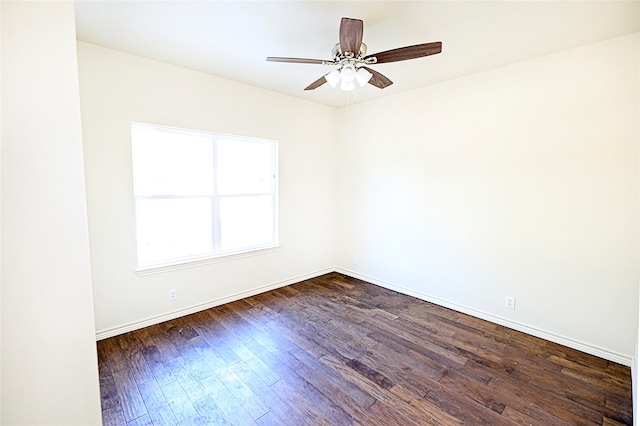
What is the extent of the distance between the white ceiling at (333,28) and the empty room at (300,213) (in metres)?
0.02

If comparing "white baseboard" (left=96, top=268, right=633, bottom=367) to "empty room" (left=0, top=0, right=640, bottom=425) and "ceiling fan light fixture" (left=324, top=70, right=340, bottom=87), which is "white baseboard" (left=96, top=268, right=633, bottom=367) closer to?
"empty room" (left=0, top=0, right=640, bottom=425)

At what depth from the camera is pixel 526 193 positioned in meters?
2.79

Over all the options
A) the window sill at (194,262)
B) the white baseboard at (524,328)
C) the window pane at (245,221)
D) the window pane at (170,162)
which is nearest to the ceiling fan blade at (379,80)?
the window pane at (170,162)

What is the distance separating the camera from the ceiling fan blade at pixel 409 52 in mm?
1827

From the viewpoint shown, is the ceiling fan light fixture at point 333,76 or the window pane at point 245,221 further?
Answer: the window pane at point 245,221

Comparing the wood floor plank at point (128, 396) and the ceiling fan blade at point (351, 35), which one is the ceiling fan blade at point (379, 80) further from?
the wood floor plank at point (128, 396)

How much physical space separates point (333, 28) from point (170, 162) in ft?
6.86

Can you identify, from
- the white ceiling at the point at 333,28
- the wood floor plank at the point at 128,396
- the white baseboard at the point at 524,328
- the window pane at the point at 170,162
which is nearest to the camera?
the wood floor plank at the point at 128,396

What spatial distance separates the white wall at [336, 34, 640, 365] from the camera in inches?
93.0

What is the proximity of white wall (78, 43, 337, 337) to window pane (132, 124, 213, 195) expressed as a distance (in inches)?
5.1

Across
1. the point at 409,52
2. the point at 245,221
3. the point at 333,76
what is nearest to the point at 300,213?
the point at 245,221

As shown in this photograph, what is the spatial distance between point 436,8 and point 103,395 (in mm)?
3494

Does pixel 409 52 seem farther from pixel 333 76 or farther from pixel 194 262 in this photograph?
pixel 194 262

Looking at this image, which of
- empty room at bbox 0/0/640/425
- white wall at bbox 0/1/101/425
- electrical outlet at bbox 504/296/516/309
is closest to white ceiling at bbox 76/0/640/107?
empty room at bbox 0/0/640/425
